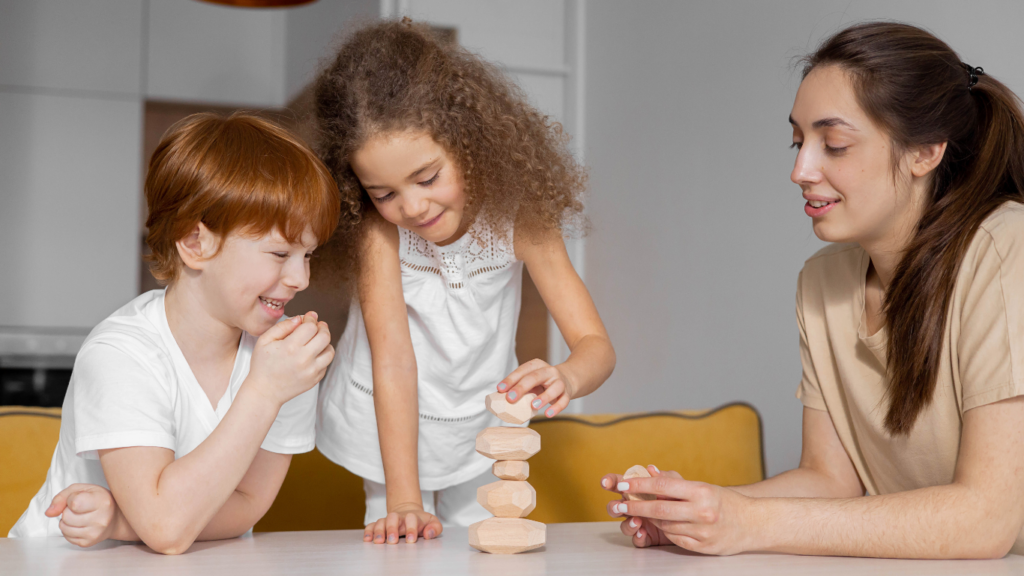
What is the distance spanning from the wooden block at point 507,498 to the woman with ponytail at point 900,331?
0.10 meters

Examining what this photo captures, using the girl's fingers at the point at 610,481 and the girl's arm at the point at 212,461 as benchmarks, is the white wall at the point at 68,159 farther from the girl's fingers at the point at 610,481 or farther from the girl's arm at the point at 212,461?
the girl's fingers at the point at 610,481

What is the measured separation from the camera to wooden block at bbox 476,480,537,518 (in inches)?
34.3

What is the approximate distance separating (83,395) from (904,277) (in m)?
0.94

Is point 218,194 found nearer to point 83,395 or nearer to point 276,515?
point 83,395

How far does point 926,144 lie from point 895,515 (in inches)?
17.1

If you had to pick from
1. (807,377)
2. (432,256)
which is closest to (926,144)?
(807,377)

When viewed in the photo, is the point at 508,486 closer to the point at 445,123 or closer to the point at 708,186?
the point at 445,123

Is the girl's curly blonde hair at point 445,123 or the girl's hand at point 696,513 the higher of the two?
the girl's curly blonde hair at point 445,123

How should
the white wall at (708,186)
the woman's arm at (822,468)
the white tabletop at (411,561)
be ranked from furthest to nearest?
the white wall at (708,186) < the woman's arm at (822,468) < the white tabletop at (411,561)

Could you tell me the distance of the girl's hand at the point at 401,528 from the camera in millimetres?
994

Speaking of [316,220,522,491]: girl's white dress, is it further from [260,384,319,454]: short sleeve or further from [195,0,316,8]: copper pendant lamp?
[195,0,316,8]: copper pendant lamp

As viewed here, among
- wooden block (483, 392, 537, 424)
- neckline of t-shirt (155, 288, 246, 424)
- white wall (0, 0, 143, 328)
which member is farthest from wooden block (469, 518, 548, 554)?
white wall (0, 0, 143, 328)

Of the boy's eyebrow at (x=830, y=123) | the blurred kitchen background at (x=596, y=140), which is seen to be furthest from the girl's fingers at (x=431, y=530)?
the boy's eyebrow at (x=830, y=123)

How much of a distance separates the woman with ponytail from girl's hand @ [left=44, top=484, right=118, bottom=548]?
54 cm
